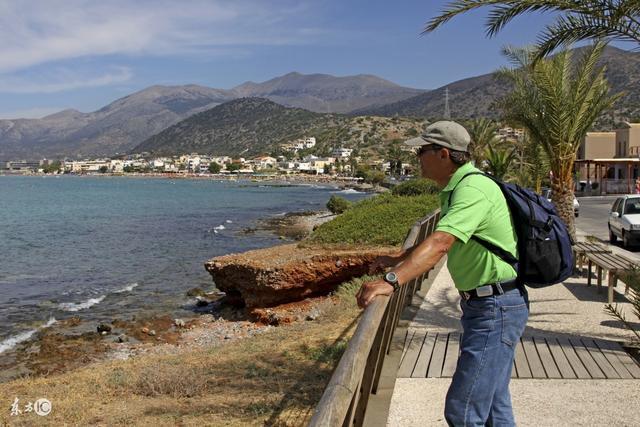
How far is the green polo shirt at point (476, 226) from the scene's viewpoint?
2842 mm

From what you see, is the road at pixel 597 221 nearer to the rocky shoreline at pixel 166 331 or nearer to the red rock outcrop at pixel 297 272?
the red rock outcrop at pixel 297 272

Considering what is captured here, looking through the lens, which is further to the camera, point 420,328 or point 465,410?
point 420,328

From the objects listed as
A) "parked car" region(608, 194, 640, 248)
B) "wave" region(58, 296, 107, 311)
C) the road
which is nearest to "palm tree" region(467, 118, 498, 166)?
the road

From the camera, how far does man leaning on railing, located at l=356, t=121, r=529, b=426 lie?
299 centimetres

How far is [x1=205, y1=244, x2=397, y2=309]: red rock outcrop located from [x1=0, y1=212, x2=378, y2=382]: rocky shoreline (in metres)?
0.03

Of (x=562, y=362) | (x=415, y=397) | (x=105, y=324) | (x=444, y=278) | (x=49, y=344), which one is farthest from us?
(x=105, y=324)

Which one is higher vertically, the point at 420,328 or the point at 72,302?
the point at 420,328

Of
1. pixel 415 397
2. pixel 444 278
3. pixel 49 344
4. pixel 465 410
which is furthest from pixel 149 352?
pixel 465 410

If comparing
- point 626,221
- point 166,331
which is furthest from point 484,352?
point 626,221

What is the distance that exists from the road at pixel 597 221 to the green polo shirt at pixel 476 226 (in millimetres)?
14260

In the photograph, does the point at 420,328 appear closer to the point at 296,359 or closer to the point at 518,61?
the point at 296,359

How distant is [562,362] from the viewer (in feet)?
20.1

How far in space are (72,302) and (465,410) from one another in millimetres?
19659

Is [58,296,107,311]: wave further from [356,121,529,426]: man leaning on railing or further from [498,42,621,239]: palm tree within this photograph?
[356,121,529,426]: man leaning on railing
